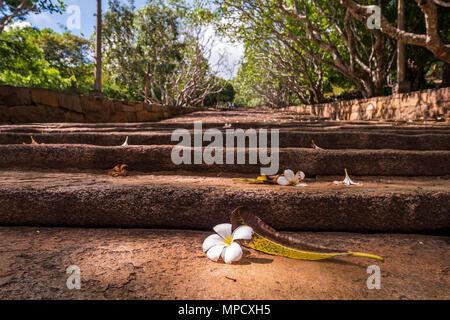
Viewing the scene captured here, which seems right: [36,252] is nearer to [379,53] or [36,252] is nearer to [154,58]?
[379,53]

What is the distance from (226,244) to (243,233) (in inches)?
3.3

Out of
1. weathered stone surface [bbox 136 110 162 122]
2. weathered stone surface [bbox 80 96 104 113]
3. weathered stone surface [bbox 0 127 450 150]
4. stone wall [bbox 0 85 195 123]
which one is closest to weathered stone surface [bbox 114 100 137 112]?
stone wall [bbox 0 85 195 123]

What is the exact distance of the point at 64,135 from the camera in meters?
2.88

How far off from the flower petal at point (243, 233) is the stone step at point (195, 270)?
97mm

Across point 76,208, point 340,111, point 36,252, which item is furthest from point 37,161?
point 340,111

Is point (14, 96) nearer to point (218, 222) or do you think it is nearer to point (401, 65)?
point (218, 222)

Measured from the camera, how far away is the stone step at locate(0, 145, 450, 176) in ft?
6.63

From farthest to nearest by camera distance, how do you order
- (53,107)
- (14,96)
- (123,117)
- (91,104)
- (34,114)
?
(123,117) → (91,104) → (53,107) → (34,114) → (14,96)

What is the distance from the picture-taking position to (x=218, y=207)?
1324 millimetres

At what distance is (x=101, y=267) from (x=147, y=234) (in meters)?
0.33

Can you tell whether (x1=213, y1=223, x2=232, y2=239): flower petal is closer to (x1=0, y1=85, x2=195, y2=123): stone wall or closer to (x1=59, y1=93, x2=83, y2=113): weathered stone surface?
(x1=0, y1=85, x2=195, y2=123): stone wall

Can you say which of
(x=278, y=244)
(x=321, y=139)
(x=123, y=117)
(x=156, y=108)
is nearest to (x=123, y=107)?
(x=123, y=117)

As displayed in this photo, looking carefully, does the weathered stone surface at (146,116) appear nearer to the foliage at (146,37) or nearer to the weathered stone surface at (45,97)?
the weathered stone surface at (45,97)

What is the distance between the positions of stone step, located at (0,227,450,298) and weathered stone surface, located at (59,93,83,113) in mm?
5059
